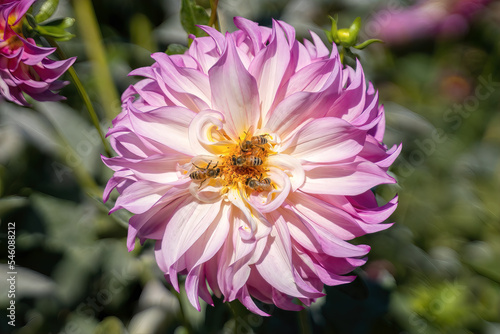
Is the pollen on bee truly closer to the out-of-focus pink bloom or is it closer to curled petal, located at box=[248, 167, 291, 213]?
curled petal, located at box=[248, 167, 291, 213]

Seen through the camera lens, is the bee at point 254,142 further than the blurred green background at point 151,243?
No

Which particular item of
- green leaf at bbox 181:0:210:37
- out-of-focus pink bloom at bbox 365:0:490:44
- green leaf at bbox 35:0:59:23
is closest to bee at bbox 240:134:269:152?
green leaf at bbox 181:0:210:37

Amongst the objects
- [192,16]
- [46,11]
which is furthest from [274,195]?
[46,11]

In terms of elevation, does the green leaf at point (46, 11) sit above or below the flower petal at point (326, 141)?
above

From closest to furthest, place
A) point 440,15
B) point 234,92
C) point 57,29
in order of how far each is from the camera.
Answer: point 234,92 → point 57,29 → point 440,15

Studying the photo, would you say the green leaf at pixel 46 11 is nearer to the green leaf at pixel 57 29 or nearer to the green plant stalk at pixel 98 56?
the green leaf at pixel 57 29

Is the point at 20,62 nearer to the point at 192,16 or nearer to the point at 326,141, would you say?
the point at 192,16

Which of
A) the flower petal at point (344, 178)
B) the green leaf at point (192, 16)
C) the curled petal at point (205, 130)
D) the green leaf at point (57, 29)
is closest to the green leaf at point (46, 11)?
the green leaf at point (57, 29)

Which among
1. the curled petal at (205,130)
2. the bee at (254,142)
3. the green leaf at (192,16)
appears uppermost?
the green leaf at (192,16)
